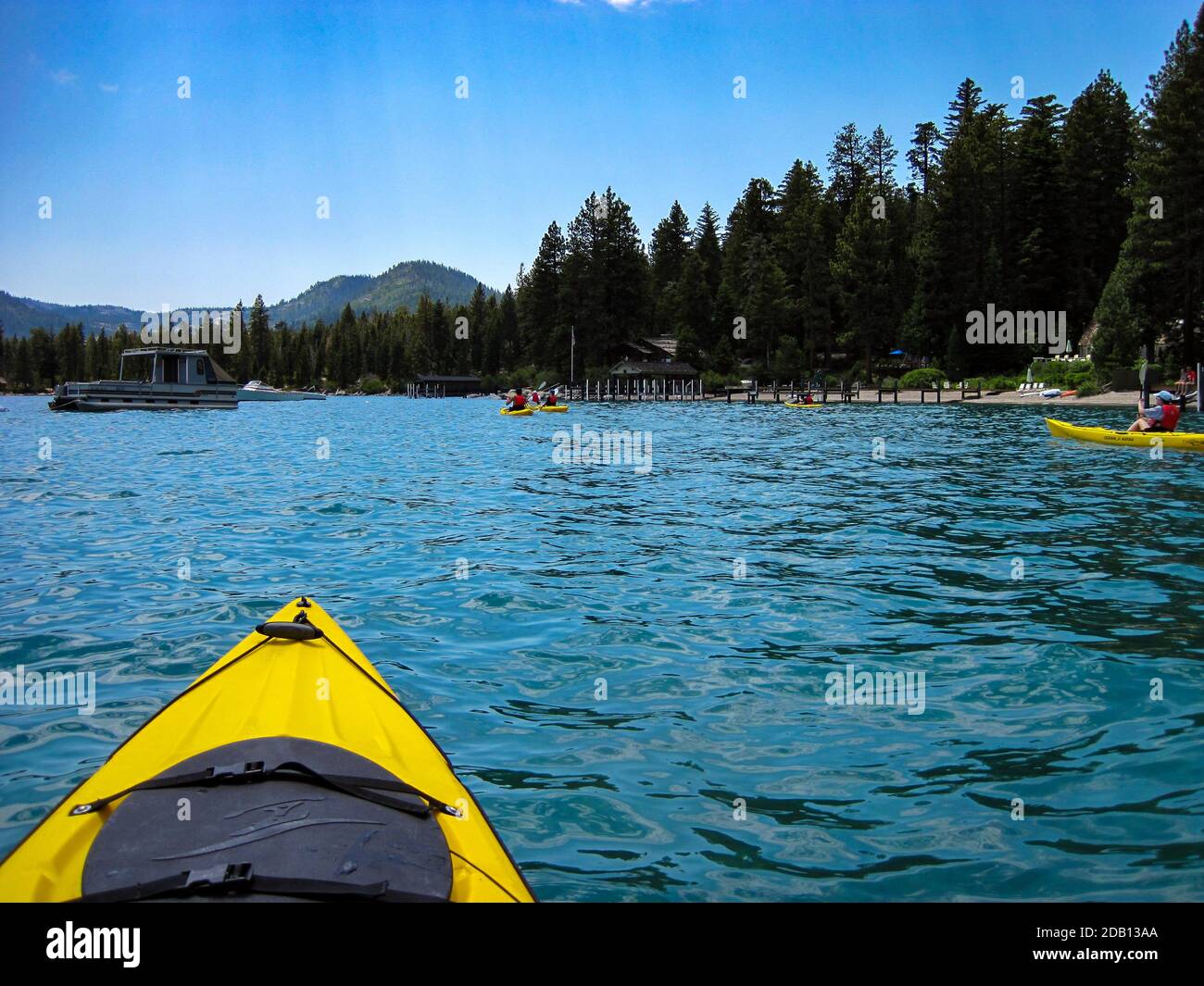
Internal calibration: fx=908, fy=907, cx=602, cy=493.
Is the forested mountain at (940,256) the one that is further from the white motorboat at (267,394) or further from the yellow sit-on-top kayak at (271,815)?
the yellow sit-on-top kayak at (271,815)

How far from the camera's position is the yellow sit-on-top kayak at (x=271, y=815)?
11.5 ft

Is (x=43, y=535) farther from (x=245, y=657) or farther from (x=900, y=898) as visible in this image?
(x=900, y=898)

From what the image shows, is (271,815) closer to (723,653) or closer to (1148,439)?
(723,653)

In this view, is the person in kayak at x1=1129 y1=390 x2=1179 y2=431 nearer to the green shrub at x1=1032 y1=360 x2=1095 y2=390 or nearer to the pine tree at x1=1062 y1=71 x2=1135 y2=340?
the green shrub at x1=1032 y1=360 x2=1095 y2=390

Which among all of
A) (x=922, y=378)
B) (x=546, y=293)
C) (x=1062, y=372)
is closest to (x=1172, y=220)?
(x=1062, y=372)

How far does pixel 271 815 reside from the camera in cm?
398

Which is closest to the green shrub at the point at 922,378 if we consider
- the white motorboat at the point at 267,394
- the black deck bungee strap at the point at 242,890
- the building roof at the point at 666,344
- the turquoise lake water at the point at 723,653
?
the building roof at the point at 666,344

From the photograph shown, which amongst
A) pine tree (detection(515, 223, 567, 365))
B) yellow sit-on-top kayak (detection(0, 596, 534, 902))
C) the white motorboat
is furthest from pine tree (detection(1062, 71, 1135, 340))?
yellow sit-on-top kayak (detection(0, 596, 534, 902))

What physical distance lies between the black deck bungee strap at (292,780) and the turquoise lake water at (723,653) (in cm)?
114

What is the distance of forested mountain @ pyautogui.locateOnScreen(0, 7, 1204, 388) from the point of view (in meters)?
56.4

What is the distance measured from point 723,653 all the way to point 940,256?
83232 millimetres

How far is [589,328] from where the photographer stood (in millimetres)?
108250

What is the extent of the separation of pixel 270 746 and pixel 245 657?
1.33m
